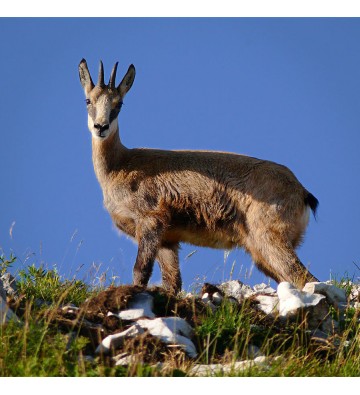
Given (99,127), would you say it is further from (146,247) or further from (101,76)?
(146,247)

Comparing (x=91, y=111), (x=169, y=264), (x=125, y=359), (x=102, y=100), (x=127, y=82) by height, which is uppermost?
(x=127, y=82)

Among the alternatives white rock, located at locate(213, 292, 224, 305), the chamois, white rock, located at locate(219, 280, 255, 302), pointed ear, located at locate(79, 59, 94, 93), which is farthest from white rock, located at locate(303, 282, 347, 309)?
pointed ear, located at locate(79, 59, 94, 93)

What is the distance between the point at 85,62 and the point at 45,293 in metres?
5.47

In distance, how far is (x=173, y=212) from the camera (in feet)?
41.3

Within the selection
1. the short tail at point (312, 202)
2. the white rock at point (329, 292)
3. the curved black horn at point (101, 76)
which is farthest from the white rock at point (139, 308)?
the curved black horn at point (101, 76)

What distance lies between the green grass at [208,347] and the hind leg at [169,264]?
3.38 metres

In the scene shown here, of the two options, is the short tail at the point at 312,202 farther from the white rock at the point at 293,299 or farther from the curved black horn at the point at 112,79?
the curved black horn at the point at 112,79

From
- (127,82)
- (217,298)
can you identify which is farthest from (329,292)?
(127,82)

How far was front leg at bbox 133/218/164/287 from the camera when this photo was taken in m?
12.0

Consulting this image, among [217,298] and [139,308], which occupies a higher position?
[217,298]

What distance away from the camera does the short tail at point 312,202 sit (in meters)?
12.2

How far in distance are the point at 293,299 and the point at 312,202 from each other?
381cm

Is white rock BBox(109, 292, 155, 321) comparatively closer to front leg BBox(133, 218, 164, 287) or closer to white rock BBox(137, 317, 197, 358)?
white rock BBox(137, 317, 197, 358)

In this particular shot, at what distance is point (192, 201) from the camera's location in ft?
41.2
